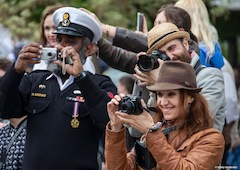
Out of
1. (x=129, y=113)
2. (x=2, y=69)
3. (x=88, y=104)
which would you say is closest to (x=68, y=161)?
(x=88, y=104)

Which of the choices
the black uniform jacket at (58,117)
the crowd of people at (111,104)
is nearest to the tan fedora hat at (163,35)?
the crowd of people at (111,104)

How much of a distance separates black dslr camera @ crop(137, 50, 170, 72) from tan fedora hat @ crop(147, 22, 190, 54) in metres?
0.19

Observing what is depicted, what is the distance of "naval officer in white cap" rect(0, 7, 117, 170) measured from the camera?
171 inches

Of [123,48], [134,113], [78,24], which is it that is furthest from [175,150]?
[123,48]

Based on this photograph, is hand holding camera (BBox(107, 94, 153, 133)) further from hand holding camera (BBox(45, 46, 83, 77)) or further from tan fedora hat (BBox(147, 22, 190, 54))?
tan fedora hat (BBox(147, 22, 190, 54))

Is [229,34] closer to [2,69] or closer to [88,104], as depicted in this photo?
[2,69]

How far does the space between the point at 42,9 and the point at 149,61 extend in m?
5.90

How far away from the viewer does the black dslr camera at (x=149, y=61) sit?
4.27m

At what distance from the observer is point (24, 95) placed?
4598 mm

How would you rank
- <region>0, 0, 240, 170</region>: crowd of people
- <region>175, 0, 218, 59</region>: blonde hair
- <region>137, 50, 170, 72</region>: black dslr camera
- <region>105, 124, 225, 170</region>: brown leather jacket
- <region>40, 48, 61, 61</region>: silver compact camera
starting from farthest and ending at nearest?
<region>175, 0, 218, 59</region>: blonde hair → <region>40, 48, 61, 61</region>: silver compact camera → <region>137, 50, 170, 72</region>: black dslr camera → <region>0, 0, 240, 170</region>: crowd of people → <region>105, 124, 225, 170</region>: brown leather jacket

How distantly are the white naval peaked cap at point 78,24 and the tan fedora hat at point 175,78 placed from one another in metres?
0.74

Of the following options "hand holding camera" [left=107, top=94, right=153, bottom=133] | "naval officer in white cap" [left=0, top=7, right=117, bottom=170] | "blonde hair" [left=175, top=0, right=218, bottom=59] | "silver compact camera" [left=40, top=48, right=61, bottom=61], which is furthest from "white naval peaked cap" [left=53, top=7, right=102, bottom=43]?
"blonde hair" [left=175, top=0, right=218, bottom=59]

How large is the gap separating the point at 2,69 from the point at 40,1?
401 cm

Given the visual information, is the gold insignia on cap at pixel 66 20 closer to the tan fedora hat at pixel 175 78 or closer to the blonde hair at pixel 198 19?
the tan fedora hat at pixel 175 78
